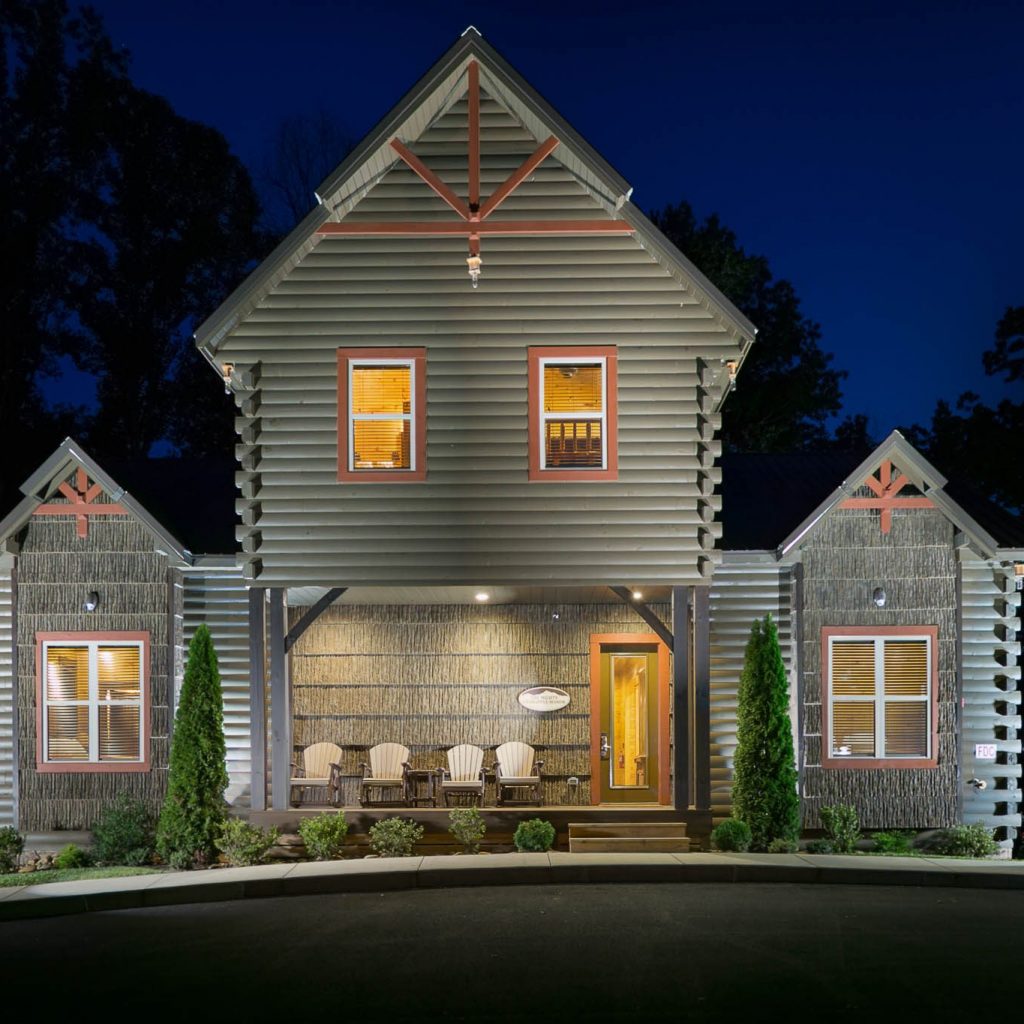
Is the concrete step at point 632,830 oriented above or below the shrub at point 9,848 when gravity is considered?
above

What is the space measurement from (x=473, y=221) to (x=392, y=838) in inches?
287

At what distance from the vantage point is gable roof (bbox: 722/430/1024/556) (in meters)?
16.5


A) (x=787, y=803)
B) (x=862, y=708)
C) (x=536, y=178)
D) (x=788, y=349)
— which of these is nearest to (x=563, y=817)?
(x=787, y=803)

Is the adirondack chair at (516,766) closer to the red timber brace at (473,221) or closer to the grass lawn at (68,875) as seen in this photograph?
the grass lawn at (68,875)

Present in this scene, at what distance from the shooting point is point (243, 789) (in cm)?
1678

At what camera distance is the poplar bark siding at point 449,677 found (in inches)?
735

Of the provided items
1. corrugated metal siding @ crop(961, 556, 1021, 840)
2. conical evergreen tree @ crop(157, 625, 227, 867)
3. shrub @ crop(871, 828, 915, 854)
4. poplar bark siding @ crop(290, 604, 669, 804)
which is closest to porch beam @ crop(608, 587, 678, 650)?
poplar bark siding @ crop(290, 604, 669, 804)

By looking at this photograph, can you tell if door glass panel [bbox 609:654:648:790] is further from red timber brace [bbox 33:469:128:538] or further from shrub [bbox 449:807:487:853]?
red timber brace [bbox 33:469:128:538]

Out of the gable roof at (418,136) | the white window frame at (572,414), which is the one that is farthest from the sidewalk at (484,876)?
the gable roof at (418,136)

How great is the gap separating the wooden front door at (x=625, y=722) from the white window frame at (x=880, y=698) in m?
2.56

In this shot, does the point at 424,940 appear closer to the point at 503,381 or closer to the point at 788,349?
the point at 503,381

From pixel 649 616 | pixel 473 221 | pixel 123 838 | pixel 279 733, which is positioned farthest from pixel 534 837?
pixel 473 221

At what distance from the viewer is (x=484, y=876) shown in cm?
1384

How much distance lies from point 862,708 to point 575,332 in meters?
5.96
